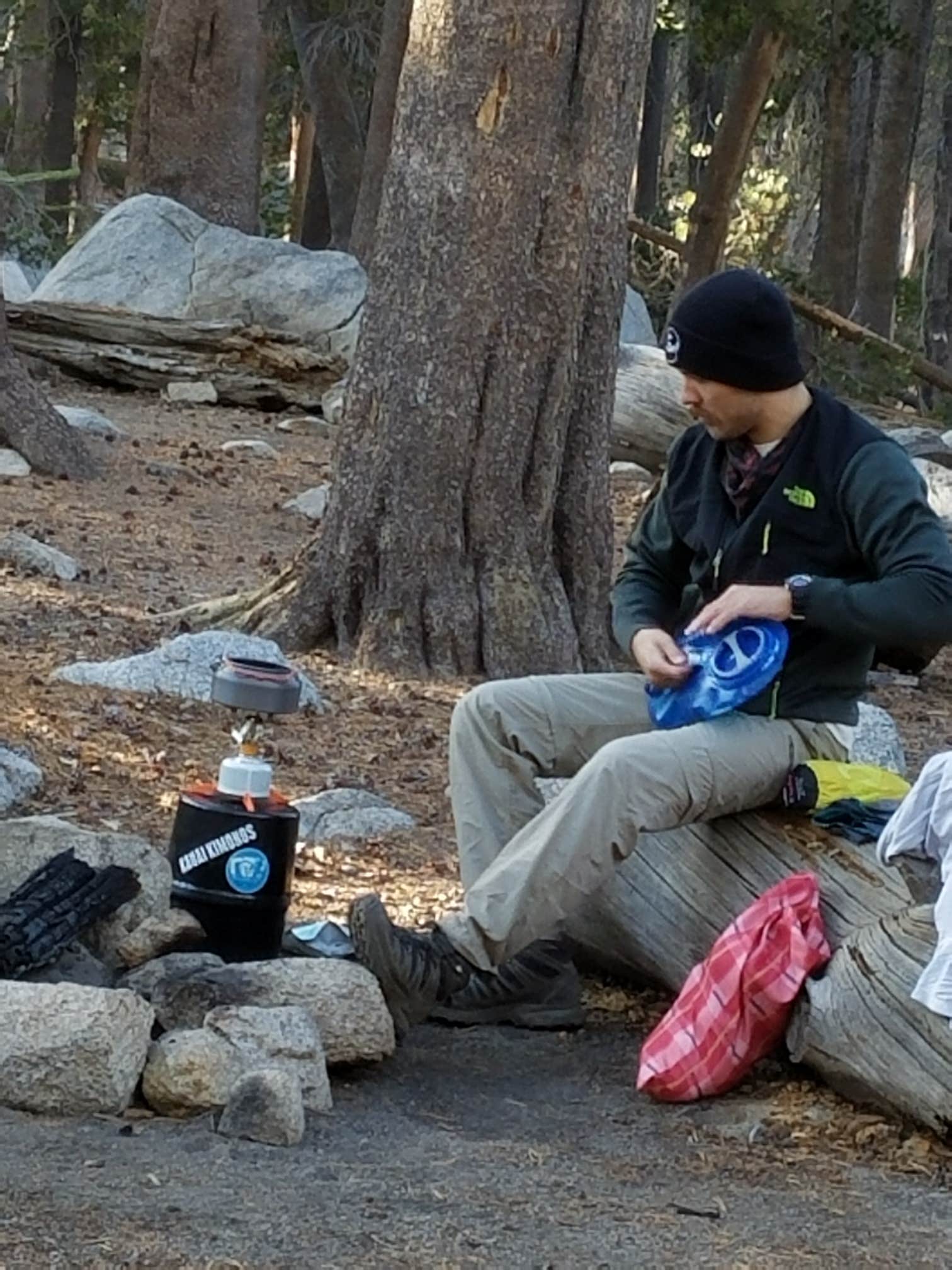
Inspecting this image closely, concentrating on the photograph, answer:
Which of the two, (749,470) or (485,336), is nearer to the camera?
(749,470)

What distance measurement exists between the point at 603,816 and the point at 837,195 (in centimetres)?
1944

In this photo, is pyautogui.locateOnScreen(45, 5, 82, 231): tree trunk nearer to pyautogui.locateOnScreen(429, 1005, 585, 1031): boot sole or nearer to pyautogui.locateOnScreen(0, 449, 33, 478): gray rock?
pyautogui.locateOnScreen(0, 449, 33, 478): gray rock

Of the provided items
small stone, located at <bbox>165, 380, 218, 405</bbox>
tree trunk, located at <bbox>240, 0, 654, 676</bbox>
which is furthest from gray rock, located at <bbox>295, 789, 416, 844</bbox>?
small stone, located at <bbox>165, 380, 218, 405</bbox>

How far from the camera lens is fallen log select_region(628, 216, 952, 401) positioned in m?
18.2

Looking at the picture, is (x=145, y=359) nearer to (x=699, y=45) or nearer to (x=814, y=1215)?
(x=699, y=45)

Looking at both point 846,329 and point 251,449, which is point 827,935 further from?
point 846,329

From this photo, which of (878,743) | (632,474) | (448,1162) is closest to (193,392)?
(632,474)

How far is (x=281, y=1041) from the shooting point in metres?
4.24

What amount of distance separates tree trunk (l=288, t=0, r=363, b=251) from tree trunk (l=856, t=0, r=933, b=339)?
5.87 meters

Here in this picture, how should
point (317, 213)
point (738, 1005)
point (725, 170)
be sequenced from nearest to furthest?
point (738, 1005)
point (725, 170)
point (317, 213)

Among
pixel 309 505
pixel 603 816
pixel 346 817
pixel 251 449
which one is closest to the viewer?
pixel 603 816

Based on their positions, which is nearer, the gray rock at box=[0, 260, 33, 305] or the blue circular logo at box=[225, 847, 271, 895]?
the blue circular logo at box=[225, 847, 271, 895]

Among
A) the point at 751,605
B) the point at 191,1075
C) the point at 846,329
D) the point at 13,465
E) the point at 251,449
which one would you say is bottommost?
the point at 251,449

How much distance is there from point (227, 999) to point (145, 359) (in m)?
11.2
